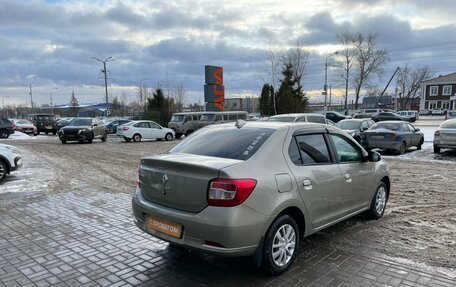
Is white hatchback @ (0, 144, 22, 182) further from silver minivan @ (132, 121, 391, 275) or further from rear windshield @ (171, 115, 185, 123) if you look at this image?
rear windshield @ (171, 115, 185, 123)

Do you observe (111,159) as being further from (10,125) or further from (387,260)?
(10,125)

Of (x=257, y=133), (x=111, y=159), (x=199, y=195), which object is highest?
(x=257, y=133)

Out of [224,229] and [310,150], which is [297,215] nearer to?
[310,150]

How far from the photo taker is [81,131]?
74.2 feet

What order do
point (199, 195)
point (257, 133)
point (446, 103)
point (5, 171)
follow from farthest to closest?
point (446, 103)
point (5, 171)
point (257, 133)
point (199, 195)

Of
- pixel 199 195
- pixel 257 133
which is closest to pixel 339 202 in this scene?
pixel 257 133

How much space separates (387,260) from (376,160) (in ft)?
5.36

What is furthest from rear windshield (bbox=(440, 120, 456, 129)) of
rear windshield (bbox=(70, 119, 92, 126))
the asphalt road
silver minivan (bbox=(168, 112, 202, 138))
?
rear windshield (bbox=(70, 119, 92, 126))

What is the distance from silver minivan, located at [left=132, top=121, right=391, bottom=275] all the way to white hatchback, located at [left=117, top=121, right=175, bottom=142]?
21.1 meters

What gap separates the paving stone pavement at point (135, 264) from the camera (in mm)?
3811

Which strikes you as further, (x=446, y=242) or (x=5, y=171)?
(x=5, y=171)

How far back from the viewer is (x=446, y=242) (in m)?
4.89

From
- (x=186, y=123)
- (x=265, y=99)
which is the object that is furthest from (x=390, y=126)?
(x=265, y=99)

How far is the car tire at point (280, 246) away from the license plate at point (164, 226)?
92cm
